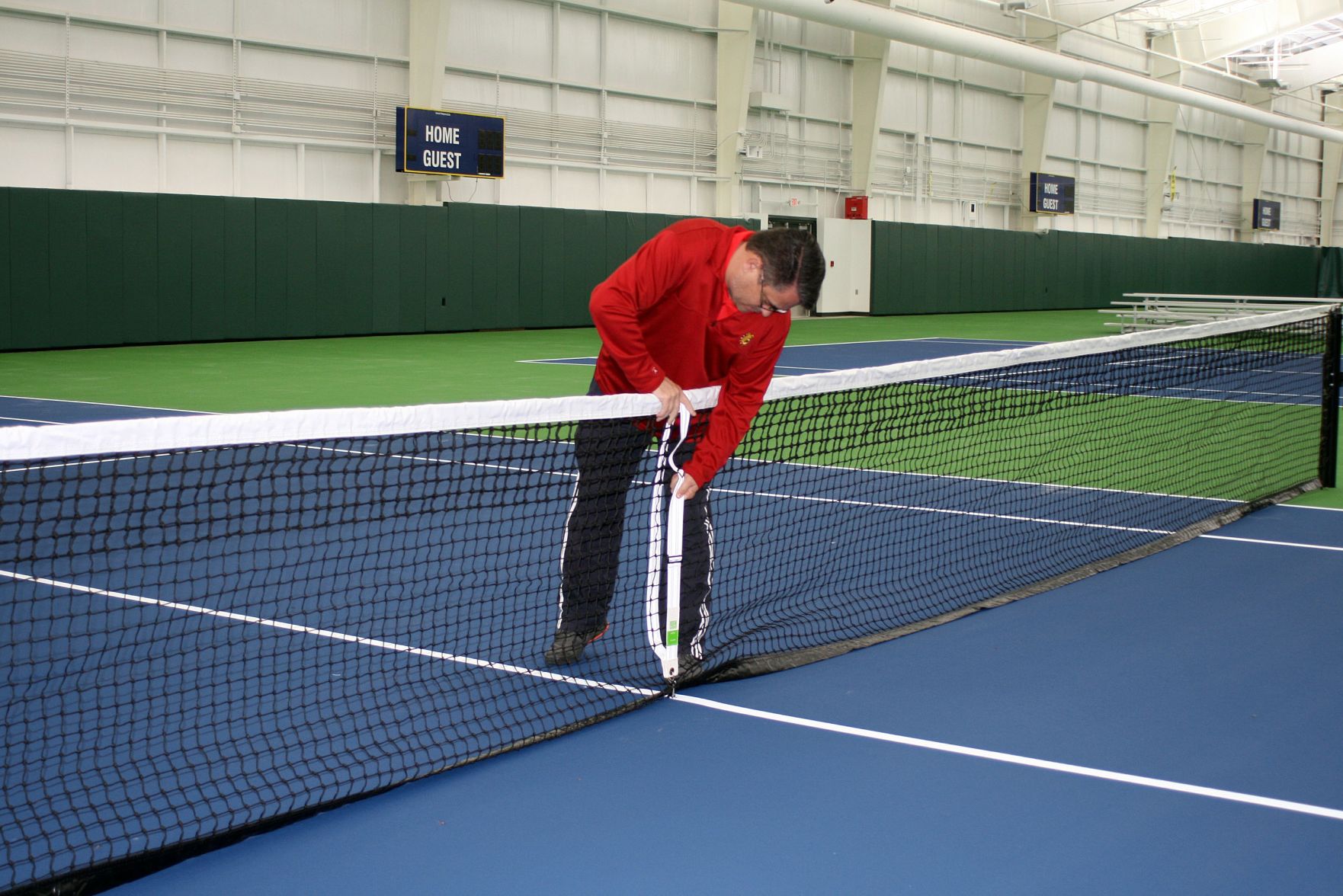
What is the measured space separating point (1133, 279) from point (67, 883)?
3957cm

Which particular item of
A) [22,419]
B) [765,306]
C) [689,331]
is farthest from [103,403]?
[765,306]

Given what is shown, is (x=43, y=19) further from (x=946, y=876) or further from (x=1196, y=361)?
(x=946, y=876)

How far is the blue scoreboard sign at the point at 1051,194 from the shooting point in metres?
34.7

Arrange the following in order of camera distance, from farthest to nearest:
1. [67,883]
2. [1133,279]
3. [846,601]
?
[1133,279]
[846,601]
[67,883]

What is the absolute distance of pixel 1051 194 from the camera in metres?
35.1

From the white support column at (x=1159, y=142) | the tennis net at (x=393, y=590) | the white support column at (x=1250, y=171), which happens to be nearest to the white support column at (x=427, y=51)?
the tennis net at (x=393, y=590)

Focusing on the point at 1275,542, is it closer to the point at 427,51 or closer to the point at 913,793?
the point at 913,793

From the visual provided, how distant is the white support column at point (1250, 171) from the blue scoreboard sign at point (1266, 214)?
139 mm

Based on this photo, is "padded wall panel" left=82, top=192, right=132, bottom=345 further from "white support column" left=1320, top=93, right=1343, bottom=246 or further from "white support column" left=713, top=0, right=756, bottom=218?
"white support column" left=1320, top=93, right=1343, bottom=246

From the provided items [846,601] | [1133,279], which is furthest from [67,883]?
[1133,279]

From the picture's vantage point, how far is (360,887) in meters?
2.93

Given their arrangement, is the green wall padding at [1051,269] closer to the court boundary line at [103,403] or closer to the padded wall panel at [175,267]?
the padded wall panel at [175,267]

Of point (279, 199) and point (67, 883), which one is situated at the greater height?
point (279, 199)

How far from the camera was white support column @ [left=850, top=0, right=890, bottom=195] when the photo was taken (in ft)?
97.1
